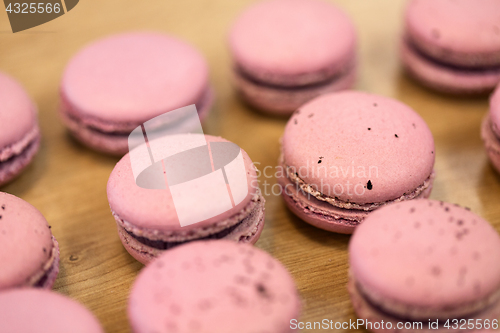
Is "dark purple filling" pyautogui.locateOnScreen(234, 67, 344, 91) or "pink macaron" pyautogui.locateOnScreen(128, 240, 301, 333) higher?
"dark purple filling" pyautogui.locateOnScreen(234, 67, 344, 91)

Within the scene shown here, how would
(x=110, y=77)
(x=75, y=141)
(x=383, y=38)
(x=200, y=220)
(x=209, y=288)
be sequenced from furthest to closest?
1. (x=383, y=38)
2. (x=75, y=141)
3. (x=110, y=77)
4. (x=200, y=220)
5. (x=209, y=288)

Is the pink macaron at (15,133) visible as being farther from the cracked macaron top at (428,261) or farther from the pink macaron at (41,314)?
the cracked macaron top at (428,261)

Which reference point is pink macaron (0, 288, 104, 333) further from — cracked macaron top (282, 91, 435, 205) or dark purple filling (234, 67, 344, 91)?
dark purple filling (234, 67, 344, 91)

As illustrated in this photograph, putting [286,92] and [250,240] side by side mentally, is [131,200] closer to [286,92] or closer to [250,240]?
[250,240]

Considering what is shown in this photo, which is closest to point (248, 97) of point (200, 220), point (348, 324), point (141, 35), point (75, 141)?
point (141, 35)

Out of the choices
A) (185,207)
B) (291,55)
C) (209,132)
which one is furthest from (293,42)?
(185,207)

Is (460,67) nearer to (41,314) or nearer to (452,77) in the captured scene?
(452,77)

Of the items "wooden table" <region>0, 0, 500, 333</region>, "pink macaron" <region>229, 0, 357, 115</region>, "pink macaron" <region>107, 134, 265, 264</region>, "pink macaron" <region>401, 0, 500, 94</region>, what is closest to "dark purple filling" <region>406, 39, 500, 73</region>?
"pink macaron" <region>401, 0, 500, 94</region>
